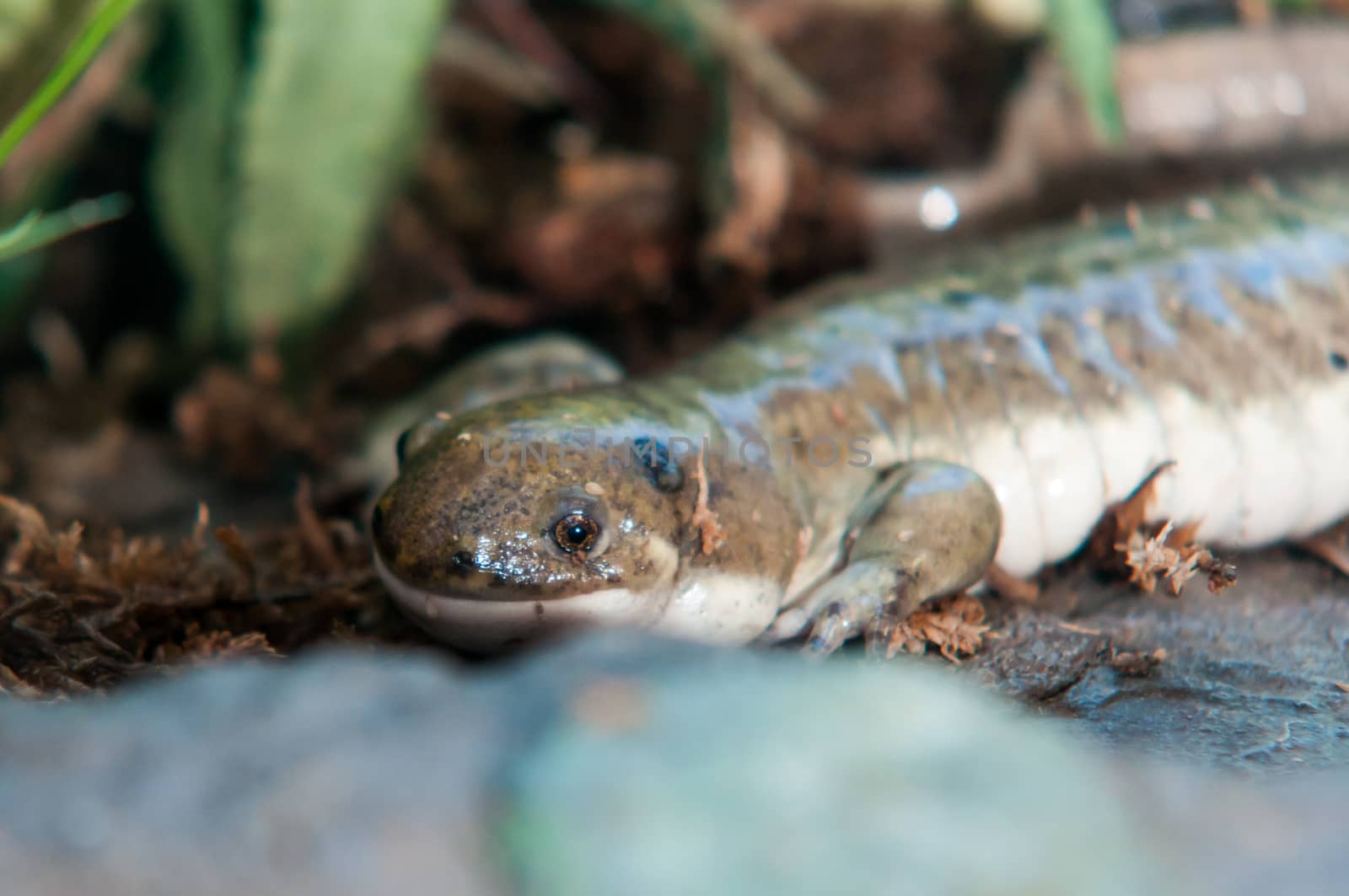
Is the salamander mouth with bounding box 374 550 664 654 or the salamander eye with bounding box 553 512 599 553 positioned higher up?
the salamander eye with bounding box 553 512 599 553

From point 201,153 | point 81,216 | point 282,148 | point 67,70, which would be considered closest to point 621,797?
point 67,70

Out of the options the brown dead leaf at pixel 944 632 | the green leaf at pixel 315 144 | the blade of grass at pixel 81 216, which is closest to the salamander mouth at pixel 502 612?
the brown dead leaf at pixel 944 632

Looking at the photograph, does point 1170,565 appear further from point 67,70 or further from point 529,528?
point 67,70

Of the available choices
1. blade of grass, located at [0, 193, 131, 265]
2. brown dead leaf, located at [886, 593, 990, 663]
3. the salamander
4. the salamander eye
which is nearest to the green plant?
blade of grass, located at [0, 193, 131, 265]

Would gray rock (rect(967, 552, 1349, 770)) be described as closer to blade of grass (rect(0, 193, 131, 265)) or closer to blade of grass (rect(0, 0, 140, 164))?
blade of grass (rect(0, 0, 140, 164))

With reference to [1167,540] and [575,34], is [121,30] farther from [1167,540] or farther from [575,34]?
[1167,540]
